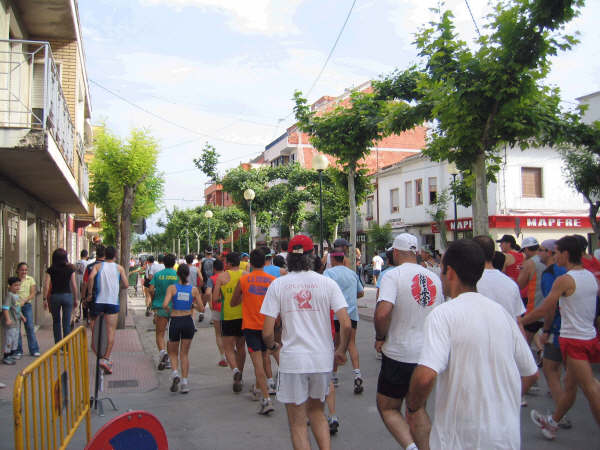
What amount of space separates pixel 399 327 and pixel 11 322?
7.19m

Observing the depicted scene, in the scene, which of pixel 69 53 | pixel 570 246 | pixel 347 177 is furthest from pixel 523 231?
pixel 570 246

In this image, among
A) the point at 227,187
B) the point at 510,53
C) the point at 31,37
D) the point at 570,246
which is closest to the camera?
the point at 570,246

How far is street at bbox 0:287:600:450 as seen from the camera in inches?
206

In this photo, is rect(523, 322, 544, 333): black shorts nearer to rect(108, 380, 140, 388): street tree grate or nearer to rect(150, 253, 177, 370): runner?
rect(150, 253, 177, 370): runner

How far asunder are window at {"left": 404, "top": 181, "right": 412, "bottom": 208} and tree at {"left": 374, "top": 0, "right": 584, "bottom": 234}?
23610 mm

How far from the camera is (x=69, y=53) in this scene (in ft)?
45.9

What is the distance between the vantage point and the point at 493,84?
9727 mm

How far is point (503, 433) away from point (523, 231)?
2745cm

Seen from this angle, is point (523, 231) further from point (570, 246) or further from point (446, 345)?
point (446, 345)

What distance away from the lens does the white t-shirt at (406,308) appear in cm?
435

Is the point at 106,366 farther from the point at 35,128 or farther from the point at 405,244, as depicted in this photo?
the point at 405,244

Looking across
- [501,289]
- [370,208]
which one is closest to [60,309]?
[501,289]

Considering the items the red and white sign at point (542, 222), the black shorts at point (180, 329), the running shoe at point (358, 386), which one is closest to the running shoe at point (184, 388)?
the black shorts at point (180, 329)

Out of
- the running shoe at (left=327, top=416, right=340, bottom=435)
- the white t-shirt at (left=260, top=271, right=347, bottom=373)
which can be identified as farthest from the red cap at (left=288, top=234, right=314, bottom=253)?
the running shoe at (left=327, top=416, right=340, bottom=435)
